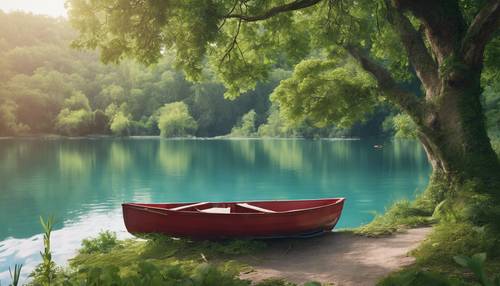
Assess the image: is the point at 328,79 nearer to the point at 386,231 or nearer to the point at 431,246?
the point at 386,231

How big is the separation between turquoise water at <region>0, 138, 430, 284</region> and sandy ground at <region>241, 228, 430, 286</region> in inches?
214

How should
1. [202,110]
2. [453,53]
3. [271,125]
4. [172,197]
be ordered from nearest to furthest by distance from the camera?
[453,53], [172,197], [271,125], [202,110]

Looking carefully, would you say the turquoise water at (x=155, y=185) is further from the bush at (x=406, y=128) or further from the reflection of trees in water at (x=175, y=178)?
the bush at (x=406, y=128)

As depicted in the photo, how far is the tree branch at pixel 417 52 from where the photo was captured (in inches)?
407

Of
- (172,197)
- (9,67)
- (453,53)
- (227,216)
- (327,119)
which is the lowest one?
(172,197)

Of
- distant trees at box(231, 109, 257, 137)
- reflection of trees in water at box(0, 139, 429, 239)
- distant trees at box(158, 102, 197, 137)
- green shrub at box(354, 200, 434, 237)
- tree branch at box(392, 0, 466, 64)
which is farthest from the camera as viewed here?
distant trees at box(231, 109, 257, 137)

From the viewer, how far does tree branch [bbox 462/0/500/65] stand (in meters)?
8.23

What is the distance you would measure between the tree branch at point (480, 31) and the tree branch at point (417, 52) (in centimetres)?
115

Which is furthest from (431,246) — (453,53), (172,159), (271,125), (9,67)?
(9,67)

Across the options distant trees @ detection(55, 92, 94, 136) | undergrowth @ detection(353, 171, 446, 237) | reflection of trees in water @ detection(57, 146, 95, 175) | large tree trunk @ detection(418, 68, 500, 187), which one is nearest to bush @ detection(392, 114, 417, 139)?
undergrowth @ detection(353, 171, 446, 237)

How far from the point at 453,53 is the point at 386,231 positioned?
12.6 feet

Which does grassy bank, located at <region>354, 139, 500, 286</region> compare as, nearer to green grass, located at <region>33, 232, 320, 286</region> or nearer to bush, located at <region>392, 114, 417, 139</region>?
green grass, located at <region>33, 232, 320, 286</region>

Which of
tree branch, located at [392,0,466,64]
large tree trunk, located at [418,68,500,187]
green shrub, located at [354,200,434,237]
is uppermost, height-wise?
tree branch, located at [392,0,466,64]

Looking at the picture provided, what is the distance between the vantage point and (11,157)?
40.7 metres
